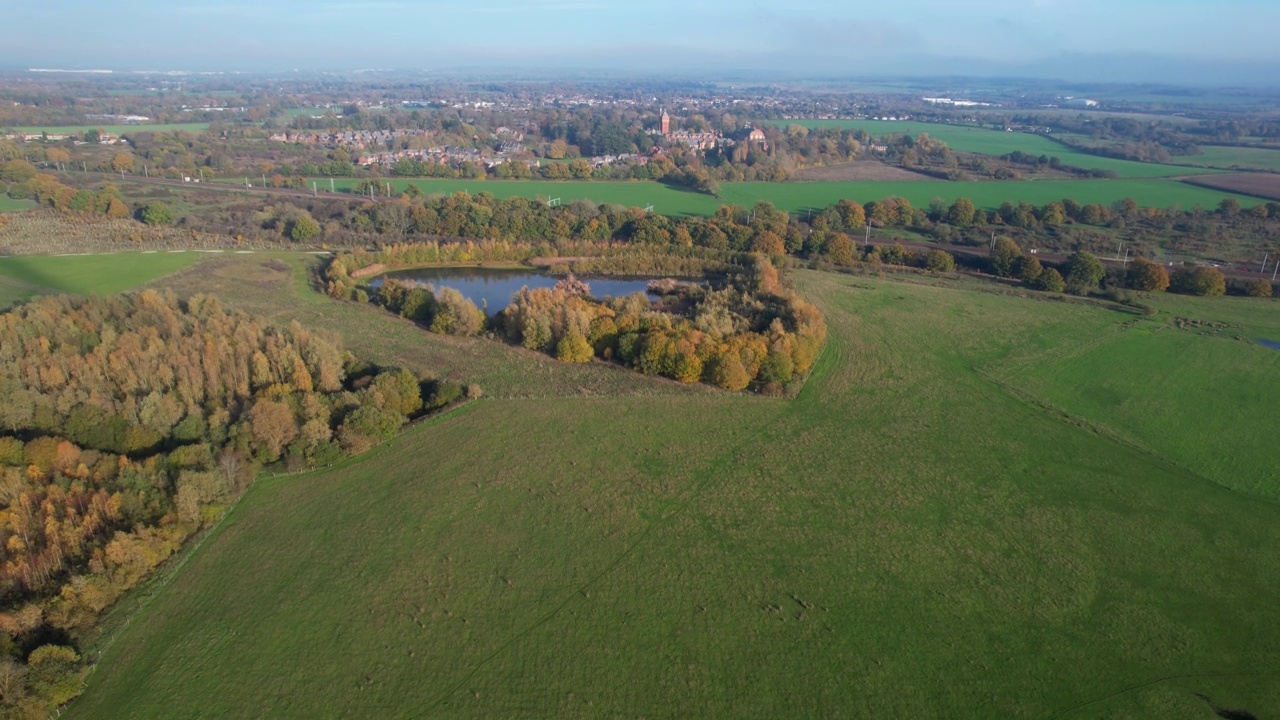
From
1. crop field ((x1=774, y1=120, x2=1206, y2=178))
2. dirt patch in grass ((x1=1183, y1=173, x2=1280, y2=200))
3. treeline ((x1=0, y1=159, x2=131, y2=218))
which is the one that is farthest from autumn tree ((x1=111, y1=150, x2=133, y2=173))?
dirt patch in grass ((x1=1183, y1=173, x2=1280, y2=200))

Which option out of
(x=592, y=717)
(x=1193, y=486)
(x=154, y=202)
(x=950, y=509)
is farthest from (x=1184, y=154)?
(x=154, y=202)

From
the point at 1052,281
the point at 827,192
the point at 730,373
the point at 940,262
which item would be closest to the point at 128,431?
the point at 730,373

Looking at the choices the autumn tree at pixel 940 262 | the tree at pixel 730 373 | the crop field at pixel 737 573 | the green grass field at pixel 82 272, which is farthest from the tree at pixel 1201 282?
the green grass field at pixel 82 272

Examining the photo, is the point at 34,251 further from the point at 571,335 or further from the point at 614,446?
the point at 614,446

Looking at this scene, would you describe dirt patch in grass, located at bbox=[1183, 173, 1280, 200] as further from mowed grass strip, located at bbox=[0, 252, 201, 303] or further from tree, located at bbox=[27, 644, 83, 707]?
mowed grass strip, located at bbox=[0, 252, 201, 303]

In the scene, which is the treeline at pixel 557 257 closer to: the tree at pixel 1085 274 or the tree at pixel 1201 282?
the tree at pixel 1085 274

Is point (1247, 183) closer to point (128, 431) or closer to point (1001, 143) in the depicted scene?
point (1001, 143)
